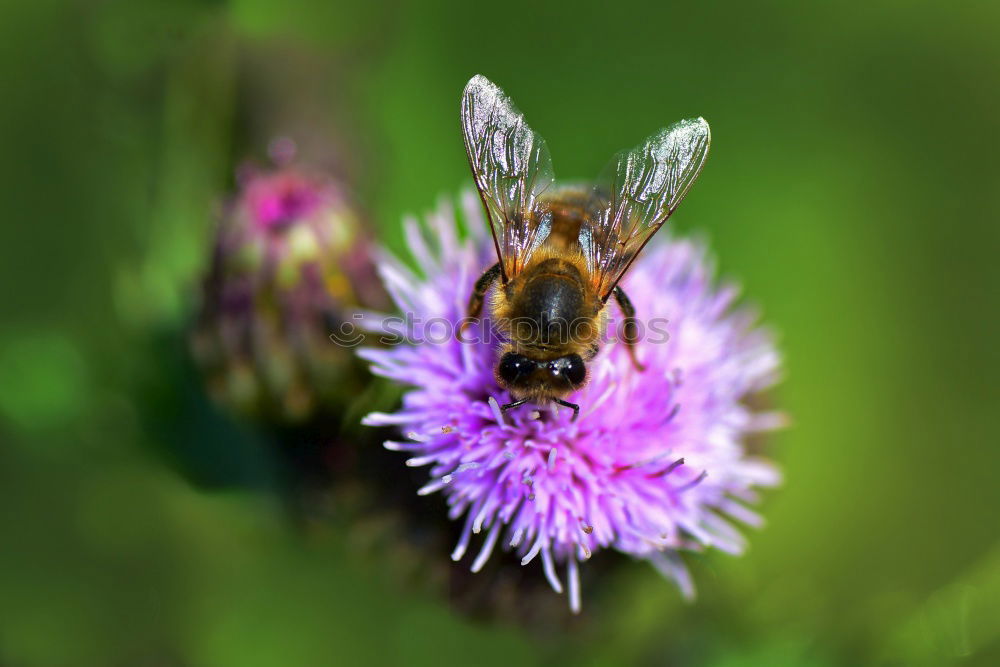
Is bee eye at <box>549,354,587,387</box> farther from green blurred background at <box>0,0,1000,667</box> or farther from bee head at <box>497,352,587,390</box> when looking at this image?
green blurred background at <box>0,0,1000,667</box>

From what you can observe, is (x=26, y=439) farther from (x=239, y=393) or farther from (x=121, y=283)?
(x=239, y=393)

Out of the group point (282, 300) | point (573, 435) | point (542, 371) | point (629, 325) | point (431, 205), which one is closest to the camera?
point (542, 371)

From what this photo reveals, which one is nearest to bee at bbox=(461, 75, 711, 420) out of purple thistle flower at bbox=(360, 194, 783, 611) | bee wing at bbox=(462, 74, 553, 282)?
bee wing at bbox=(462, 74, 553, 282)

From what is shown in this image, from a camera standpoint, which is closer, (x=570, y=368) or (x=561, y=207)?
(x=570, y=368)

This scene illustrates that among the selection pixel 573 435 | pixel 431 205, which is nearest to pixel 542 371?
pixel 573 435

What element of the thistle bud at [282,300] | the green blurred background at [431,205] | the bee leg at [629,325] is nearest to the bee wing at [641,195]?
the bee leg at [629,325]

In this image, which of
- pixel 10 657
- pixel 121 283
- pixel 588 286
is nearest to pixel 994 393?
pixel 588 286

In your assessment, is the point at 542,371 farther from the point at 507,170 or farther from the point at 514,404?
the point at 507,170

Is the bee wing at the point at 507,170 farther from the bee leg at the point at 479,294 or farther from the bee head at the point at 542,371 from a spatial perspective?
the bee head at the point at 542,371
